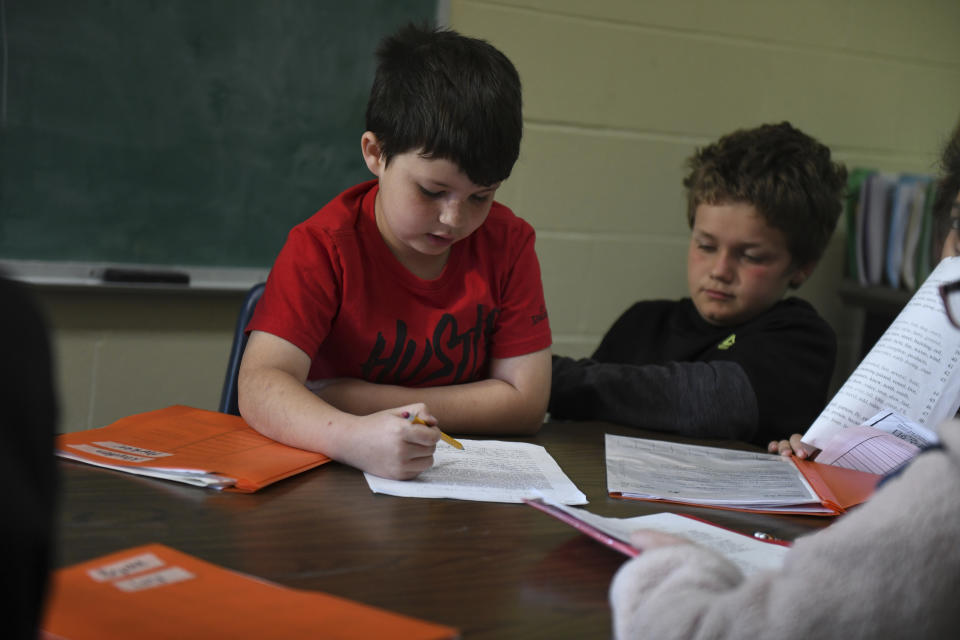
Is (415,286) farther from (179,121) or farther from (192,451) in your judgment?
(179,121)

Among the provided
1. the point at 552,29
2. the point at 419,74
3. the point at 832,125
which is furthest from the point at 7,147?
the point at 832,125

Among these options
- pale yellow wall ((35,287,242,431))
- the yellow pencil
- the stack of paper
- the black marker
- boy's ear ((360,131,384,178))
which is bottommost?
pale yellow wall ((35,287,242,431))

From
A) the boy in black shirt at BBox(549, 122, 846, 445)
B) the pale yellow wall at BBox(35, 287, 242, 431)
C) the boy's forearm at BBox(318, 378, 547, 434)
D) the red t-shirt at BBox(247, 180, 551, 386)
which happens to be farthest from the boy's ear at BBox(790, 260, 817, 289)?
the pale yellow wall at BBox(35, 287, 242, 431)

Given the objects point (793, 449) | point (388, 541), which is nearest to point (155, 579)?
point (388, 541)

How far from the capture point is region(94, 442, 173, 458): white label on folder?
100 centimetres

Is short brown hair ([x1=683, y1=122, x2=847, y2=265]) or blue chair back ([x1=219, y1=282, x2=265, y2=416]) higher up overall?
short brown hair ([x1=683, y1=122, x2=847, y2=265])

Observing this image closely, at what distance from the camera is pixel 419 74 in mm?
1255

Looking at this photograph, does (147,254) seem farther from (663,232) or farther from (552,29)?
(663,232)

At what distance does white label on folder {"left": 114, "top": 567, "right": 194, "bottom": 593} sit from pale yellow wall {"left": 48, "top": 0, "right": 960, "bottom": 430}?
1.42 metres

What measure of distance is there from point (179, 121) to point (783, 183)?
1.30 m

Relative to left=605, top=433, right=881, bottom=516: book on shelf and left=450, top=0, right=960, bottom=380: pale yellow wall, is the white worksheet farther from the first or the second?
left=450, top=0, right=960, bottom=380: pale yellow wall

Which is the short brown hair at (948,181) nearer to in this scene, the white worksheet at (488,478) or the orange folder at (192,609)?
the white worksheet at (488,478)

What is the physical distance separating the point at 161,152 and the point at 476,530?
139 cm

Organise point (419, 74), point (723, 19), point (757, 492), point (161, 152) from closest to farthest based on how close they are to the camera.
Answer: point (757, 492)
point (419, 74)
point (161, 152)
point (723, 19)
